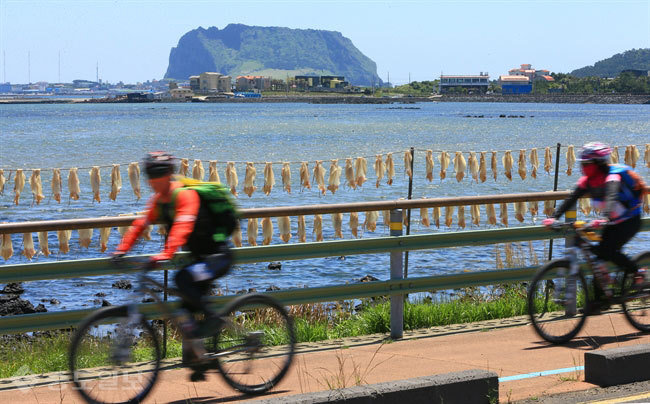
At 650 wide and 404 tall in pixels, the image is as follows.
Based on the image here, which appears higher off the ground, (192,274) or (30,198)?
(192,274)

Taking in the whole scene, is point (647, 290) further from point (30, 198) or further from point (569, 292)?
point (30, 198)

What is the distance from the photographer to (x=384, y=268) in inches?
829

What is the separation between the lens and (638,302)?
347 inches

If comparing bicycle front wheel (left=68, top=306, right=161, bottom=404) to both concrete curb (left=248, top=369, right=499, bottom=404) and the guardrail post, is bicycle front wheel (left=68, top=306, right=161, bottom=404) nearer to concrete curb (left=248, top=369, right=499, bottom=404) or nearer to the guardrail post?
concrete curb (left=248, top=369, right=499, bottom=404)

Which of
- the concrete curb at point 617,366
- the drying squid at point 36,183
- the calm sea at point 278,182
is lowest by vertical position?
the calm sea at point 278,182

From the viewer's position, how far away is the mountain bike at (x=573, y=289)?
829cm

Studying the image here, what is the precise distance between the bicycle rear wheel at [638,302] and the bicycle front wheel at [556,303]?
1.37 ft

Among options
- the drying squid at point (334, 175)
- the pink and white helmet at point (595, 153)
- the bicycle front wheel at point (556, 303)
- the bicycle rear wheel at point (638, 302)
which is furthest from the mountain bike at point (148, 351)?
the drying squid at point (334, 175)

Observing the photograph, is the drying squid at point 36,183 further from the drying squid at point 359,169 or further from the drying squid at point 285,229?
the drying squid at point 359,169

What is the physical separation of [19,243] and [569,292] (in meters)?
18.4

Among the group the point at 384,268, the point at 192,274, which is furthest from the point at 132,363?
the point at 384,268

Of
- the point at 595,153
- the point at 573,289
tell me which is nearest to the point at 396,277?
the point at 573,289

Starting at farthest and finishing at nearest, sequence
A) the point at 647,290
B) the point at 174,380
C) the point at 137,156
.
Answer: the point at 137,156
the point at 647,290
the point at 174,380

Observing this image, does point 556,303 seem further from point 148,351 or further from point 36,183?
point 36,183
